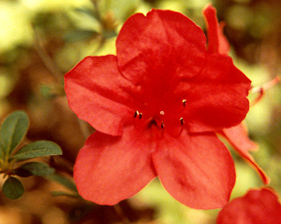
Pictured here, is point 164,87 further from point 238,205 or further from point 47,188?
point 47,188

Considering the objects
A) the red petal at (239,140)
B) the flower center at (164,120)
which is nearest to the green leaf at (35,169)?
the flower center at (164,120)

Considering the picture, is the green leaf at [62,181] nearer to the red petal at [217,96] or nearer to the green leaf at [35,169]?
the green leaf at [35,169]

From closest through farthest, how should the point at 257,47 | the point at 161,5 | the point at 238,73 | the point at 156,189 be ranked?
1. the point at 238,73
2. the point at 156,189
3. the point at 161,5
4. the point at 257,47

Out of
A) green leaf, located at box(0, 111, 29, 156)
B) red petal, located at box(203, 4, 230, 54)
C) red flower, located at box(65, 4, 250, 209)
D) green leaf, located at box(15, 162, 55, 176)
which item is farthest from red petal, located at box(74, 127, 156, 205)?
red petal, located at box(203, 4, 230, 54)

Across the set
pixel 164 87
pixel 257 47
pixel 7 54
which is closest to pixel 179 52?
pixel 164 87

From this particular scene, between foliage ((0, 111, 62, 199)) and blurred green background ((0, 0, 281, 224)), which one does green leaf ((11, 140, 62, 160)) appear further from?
blurred green background ((0, 0, 281, 224))

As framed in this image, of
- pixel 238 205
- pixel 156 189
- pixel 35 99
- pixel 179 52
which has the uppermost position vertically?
pixel 179 52

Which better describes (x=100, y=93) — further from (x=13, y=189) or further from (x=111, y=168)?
(x=13, y=189)

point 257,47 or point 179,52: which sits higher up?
point 179,52

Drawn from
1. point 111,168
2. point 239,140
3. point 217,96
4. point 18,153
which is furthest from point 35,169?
point 239,140
